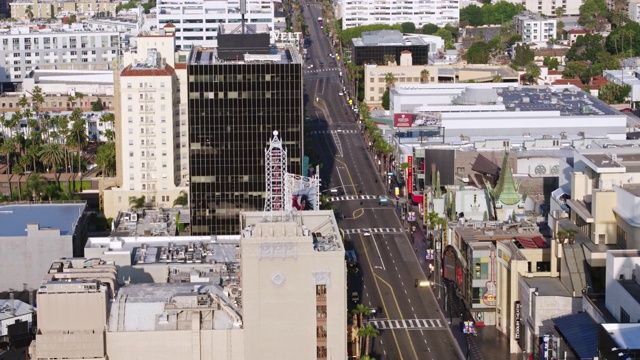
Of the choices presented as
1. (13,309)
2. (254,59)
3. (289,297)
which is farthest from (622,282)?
(254,59)

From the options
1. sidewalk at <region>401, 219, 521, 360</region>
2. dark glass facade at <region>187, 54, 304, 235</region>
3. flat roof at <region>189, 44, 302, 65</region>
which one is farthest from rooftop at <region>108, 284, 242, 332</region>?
flat roof at <region>189, 44, 302, 65</region>

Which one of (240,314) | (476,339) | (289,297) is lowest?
(476,339)

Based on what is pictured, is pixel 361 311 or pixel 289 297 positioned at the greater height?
pixel 289 297

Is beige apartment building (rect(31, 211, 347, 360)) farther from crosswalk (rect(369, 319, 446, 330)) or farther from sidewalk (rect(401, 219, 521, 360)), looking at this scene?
crosswalk (rect(369, 319, 446, 330))

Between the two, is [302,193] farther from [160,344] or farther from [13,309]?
[160,344]

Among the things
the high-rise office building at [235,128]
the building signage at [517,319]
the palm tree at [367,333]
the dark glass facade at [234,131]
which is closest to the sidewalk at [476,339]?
the building signage at [517,319]

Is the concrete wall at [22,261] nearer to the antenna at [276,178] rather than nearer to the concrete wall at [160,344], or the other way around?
the antenna at [276,178]

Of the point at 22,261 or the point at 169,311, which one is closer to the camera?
the point at 169,311

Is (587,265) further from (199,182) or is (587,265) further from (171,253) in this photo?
(199,182)
